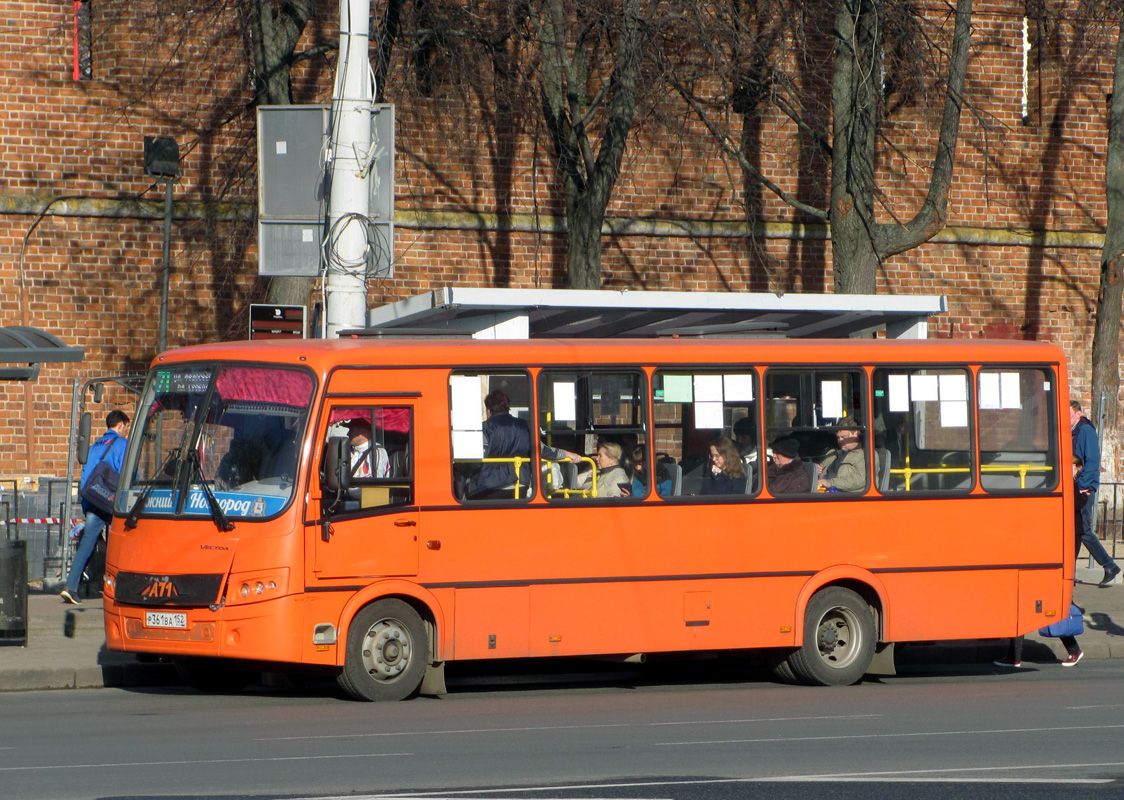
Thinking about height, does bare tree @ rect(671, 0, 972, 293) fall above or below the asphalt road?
above

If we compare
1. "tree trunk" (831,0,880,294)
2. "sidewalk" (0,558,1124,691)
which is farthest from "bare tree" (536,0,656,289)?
"sidewalk" (0,558,1124,691)

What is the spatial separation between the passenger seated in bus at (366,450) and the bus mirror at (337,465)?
24cm

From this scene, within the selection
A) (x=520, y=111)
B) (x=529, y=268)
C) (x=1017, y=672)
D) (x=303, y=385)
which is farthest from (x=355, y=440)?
(x=529, y=268)

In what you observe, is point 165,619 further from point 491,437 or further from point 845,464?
point 845,464

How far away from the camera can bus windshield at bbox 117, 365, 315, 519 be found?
34.7 ft

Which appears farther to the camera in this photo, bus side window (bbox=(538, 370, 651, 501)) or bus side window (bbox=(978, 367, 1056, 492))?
bus side window (bbox=(978, 367, 1056, 492))

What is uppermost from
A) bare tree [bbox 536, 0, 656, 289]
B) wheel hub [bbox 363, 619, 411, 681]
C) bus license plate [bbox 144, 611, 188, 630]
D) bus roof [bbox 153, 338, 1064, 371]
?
bare tree [bbox 536, 0, 656, 289]

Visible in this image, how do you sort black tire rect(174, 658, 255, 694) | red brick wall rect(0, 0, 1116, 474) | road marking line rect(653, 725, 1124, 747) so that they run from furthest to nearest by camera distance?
red brick wall rect(0, 0, 1116, 474), black tire rect(174, 658, 255, 694), road marking line rect(653, 725, 1124, 747)

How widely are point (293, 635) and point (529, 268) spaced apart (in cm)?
1194

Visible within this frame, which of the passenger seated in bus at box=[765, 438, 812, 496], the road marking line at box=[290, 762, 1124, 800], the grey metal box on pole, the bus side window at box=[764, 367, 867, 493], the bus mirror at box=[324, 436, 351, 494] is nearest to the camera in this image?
the road marking line at box=[290, 762, 1124, 800]

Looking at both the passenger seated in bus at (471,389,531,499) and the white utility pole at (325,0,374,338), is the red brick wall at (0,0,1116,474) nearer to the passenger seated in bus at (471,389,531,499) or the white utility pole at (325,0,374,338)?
the white utility pole at (325,0,374,338)

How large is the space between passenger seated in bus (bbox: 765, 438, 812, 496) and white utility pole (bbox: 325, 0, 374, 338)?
3.67m

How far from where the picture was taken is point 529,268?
21.7 meters

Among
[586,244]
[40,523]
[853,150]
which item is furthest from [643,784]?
[853,150]
